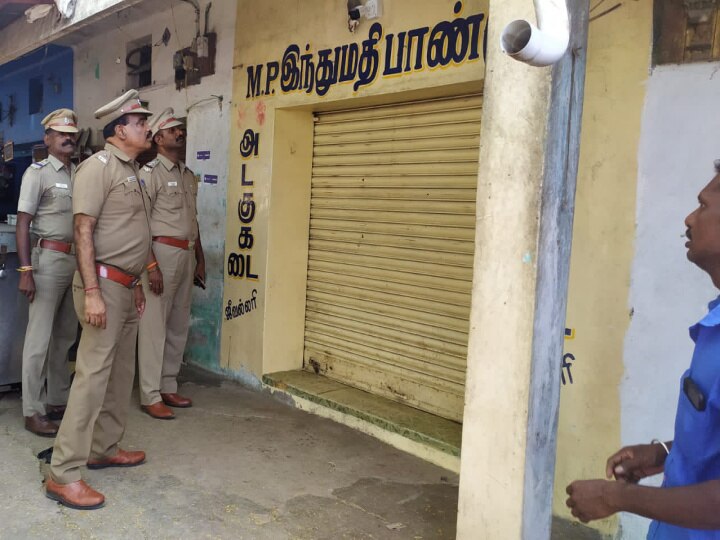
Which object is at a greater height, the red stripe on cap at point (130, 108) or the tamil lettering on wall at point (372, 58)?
the tamil lettering on wall at point (372, 58)

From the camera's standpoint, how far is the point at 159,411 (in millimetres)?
4922

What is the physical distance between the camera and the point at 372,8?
460cm

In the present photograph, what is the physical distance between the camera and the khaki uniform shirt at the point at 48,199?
444 cm

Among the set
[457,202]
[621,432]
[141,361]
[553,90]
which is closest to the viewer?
[553,90]

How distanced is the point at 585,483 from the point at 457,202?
117 inches

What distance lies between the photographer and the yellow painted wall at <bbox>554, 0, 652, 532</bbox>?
3.12 m

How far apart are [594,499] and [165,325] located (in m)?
4.13

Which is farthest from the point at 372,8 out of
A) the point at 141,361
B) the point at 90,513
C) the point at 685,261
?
the point at 90,513

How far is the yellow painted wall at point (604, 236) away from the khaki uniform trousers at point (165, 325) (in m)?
3.12

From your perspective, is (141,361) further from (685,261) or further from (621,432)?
(685,261)

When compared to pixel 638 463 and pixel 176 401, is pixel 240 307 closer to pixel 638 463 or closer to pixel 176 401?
pixel 176 401

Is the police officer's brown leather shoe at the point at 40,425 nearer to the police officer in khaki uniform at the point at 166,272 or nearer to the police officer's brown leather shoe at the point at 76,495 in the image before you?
the police officer in khaki uniform at the point at 166,272

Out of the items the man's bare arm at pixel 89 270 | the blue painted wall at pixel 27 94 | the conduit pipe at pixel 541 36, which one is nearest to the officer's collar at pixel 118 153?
the man's bare arm at pixel 89 270

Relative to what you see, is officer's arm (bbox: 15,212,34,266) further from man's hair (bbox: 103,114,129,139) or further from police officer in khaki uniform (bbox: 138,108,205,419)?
man's hair (bbox: 103,114,129,139)
